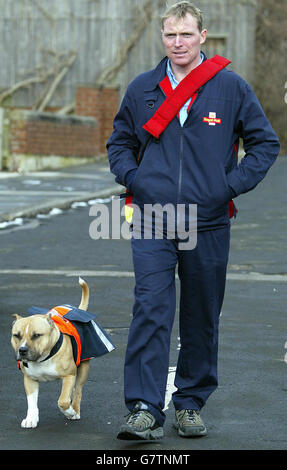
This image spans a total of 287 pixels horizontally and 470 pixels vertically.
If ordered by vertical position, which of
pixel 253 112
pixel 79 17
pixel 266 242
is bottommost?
pixel 266 242

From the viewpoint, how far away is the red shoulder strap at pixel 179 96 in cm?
549

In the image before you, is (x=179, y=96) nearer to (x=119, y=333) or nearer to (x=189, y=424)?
(x=189, y=424)

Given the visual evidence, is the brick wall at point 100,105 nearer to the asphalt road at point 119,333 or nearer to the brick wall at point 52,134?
the brick wall at point 52,134

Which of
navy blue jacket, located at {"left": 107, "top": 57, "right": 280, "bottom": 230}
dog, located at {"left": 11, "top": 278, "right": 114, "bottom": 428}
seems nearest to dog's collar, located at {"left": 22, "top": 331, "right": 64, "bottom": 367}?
dog, located at {"left": 11, "top": 278, "right": 114, "bottom": 428}

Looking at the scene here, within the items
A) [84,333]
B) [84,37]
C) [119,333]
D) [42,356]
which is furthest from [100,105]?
[42,356]

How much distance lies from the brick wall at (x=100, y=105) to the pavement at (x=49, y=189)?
3.43 m

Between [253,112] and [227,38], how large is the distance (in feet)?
90.1

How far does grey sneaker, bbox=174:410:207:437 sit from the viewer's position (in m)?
5.55

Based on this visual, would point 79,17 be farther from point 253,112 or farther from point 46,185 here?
point 253,112

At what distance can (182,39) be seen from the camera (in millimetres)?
5496

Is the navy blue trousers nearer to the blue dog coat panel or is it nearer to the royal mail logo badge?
the blue dog coat panel

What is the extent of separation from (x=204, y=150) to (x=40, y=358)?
129 centimetres

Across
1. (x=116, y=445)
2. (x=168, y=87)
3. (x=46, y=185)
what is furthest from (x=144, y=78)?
(x=46, y=185)

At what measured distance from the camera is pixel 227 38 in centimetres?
3250
